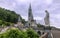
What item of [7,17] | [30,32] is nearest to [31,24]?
[30,32]

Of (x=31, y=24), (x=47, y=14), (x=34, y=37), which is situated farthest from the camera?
(x=31, y=24)

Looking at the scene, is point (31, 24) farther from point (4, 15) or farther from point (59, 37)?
point (4, 15)

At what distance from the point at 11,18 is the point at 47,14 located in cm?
13736

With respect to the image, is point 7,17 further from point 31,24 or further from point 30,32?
point 30,32

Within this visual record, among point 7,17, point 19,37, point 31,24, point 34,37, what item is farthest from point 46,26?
point 7,17

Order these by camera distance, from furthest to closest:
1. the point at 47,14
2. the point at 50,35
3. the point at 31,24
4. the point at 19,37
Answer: the point at 31,24 → the point at 19,37 → the point at 47,14 → the point at 50,35

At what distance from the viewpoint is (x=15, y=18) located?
7456 inches

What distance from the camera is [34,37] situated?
211ft

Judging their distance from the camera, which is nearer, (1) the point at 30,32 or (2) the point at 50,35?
(2) the point at 50,35

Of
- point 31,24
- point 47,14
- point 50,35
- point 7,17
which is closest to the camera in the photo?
point 50,35

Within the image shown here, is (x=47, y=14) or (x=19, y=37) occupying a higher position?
(x=47, y=14)

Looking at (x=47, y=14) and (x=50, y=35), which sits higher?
(x=47, y=14)

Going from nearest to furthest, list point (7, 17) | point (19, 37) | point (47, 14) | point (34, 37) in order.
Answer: point (47, 14) → point (19, 37) → point (34, 37) → point (7, 17)

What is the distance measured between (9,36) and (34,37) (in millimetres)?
11172
